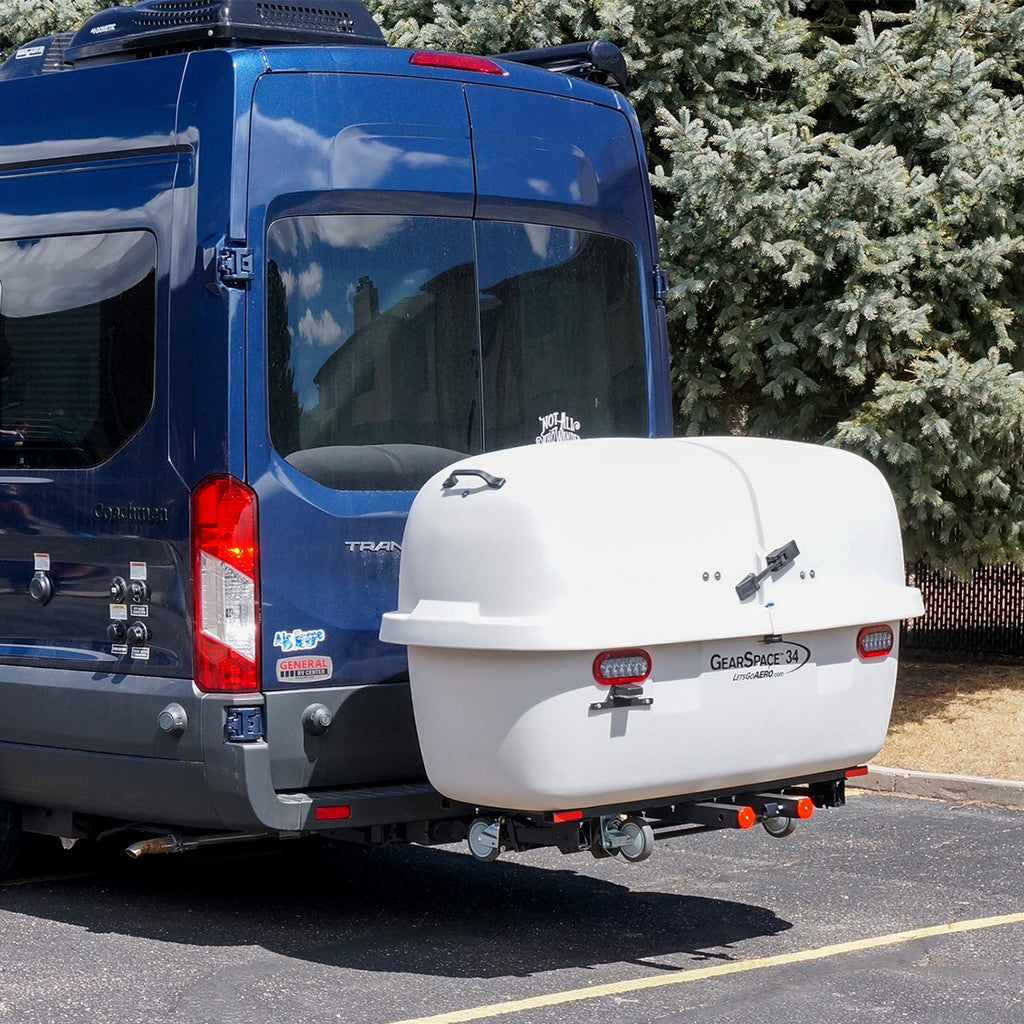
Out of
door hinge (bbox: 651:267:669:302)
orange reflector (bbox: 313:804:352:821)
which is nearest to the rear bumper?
orange reflector (bbox: 313:804:352:821)

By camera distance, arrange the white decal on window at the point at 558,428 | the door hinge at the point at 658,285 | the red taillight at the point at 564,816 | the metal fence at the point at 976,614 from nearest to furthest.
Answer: the red taillight at the point at 564,816, the white decal on window at the point at 558,428, the door hinge at the point at 658,285, the metal fence at the point at 976,614

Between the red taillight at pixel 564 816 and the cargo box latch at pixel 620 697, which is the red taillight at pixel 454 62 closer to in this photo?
the cargo box latch at pixel 620 697

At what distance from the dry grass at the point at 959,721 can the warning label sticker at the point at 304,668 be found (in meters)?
4.83

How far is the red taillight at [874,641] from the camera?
5.92 m

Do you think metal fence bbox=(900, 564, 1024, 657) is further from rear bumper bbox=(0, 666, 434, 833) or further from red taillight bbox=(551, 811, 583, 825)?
red taillight bbox=(551, 811, 583, 825)

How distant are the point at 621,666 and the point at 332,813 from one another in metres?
1.17

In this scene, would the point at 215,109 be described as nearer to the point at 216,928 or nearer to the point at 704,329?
the point at 216,928

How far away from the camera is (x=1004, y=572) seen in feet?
46.6

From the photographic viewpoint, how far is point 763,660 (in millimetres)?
5645

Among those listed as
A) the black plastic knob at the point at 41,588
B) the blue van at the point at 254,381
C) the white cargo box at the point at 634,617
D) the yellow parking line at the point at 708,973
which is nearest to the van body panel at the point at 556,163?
the blue van at the point at 254,381

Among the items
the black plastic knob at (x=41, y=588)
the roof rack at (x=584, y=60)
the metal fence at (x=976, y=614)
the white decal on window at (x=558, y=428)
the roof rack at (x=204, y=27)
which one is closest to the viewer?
the roof rack at (x=204, y=27)

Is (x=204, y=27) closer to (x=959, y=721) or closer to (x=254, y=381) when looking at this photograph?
(x=254, y=381)

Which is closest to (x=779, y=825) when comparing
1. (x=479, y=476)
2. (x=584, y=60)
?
(x=479, y=476)

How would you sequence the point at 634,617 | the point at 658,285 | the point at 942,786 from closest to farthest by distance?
1. the point at 634,617
2. the point at 658,285
3. the point at 942,786
